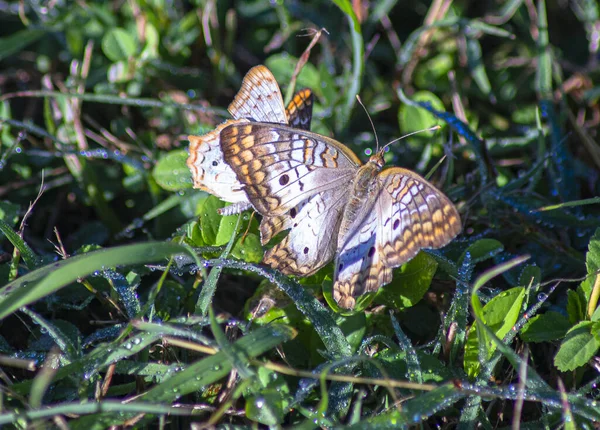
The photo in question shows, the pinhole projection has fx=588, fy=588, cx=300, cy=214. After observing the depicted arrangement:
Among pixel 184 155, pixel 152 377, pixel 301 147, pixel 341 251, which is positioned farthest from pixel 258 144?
pixel 152 377

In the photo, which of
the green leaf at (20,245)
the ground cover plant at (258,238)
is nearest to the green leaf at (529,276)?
the ground cover plant at (258,238)

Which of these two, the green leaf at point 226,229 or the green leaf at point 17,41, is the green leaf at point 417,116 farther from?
the green leaf at point 17,41

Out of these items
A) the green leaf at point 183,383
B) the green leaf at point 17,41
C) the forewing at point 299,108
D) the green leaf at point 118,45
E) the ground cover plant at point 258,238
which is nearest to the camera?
the green leaf at point 183,383

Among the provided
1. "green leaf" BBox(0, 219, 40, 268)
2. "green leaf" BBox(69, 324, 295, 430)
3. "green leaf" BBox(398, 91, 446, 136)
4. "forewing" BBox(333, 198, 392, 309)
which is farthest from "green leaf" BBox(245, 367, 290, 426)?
"green leaf" BBox(398, 91, 446, 136)

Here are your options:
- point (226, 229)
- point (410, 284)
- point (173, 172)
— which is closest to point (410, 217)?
point (410, 284)

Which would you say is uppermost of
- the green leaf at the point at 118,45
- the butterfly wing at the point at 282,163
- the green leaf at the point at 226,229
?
the green leaf at the point at 118,45

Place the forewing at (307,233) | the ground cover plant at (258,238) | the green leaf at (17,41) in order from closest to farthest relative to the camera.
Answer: the ground cover plant at (258,238), the forewing at (307,233), the green leaf at (17,41)
